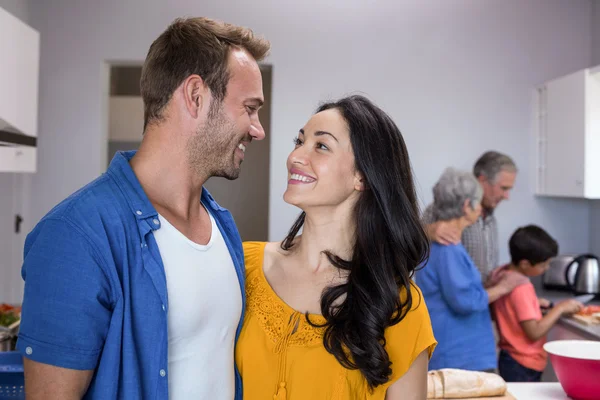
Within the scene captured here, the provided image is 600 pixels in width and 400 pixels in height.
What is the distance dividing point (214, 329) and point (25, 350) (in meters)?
0.40

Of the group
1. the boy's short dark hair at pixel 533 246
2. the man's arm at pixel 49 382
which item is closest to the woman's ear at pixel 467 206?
the boy's short dark hair at pixel 533 246

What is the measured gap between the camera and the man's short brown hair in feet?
4.49

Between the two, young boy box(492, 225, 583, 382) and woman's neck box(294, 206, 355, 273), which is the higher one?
woman's neck box(294, 206, 355, 273)

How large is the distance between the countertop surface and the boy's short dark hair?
337 mm

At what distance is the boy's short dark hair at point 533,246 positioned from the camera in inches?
127

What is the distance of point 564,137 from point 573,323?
1.18 m

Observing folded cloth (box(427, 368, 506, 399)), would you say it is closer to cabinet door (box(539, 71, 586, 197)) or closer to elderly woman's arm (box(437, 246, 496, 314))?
elderly woman's arm (box(437, 246, 496, 314))

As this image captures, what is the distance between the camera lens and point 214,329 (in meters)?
1.36

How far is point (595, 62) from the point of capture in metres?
4.05

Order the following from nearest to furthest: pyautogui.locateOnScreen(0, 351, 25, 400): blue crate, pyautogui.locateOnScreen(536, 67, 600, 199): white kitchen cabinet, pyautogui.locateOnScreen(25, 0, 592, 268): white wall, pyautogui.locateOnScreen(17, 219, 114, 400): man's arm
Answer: pyautogui.locateOnScreen(17, 219, 114, 400): man's arm < pyautogui.locateOnScreen(0, 351, 25, 400): blue crate < pyautogui.locateOnScreen(536, 67, 600, 199): white kitchen cabinet < pyautogui.locateOnScreen(25, 0, 592, 268): white wall

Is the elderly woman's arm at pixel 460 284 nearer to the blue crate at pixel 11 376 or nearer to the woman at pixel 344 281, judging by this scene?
the woman at pixel 344 281

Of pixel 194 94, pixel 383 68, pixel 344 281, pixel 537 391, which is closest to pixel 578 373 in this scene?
pixel 537 391

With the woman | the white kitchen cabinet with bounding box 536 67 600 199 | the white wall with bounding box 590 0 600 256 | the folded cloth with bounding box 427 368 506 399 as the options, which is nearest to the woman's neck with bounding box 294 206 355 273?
the woman

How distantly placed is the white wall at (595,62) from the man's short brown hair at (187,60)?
3.34 m
